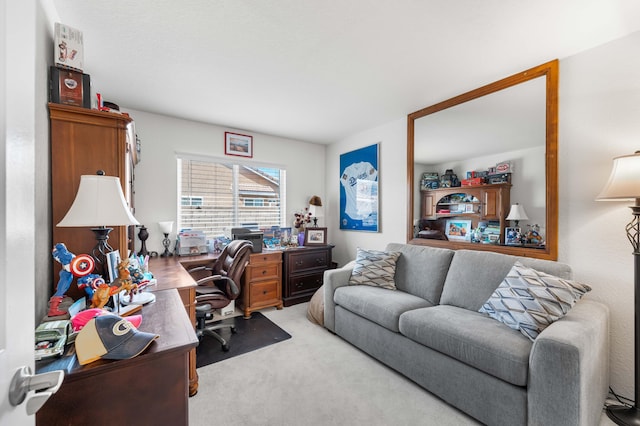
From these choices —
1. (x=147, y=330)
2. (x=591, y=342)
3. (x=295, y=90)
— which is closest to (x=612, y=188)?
(x=591, y=342)

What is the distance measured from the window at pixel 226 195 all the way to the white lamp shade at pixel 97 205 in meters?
2.30

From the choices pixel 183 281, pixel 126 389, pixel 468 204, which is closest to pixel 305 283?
pixel 183 281

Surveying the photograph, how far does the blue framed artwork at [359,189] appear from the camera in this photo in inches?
146

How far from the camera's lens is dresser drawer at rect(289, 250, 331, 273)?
366cm

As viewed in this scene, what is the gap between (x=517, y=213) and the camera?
2.29 m

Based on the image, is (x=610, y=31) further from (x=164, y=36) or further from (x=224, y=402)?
(x=224, y=402)

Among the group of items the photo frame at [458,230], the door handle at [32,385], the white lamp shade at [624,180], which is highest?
the white lamp shade at [624,180]

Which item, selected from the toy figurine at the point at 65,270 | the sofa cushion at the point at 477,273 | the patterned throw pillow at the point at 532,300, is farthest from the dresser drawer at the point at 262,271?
the patterned throw pillow at the point at 532,300

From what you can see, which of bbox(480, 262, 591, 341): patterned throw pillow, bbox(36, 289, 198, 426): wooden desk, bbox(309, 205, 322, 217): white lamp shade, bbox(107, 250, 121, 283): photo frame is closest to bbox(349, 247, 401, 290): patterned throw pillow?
bbox(480, 262, 591, 341): patterned throw pillow

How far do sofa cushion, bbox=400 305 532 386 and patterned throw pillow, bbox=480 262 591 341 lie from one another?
0.07 meters

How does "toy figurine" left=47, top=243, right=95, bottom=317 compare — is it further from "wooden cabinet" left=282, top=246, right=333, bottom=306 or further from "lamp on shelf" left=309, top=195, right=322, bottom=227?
"lamp on shelf" left=309, top=195, right=322, bottom=227

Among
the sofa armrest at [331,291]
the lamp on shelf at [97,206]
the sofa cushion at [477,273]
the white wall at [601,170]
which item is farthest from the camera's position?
the sofa armrest at [331,291]

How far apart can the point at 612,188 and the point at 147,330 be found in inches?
106

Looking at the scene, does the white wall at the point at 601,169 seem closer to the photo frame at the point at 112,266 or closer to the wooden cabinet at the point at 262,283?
the wooden cabinet at the point at 262,283
